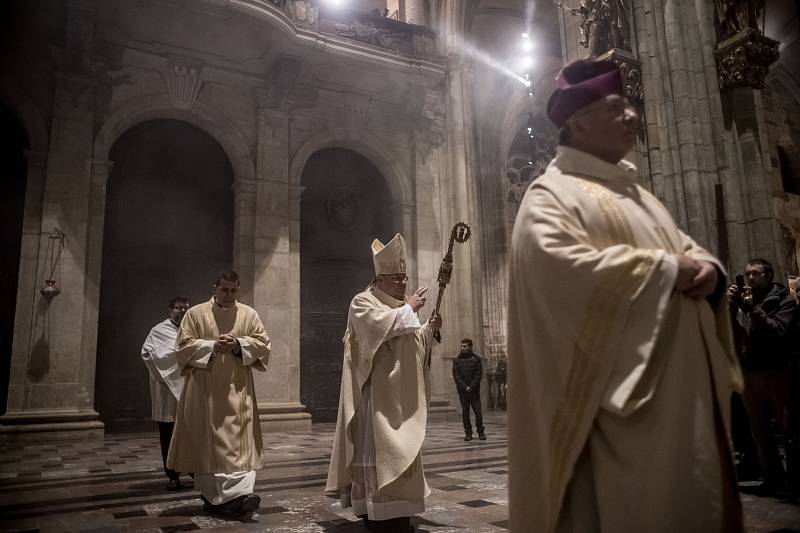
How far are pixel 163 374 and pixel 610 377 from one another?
5.42 m

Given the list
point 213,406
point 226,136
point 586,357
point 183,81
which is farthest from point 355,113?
point 586,357

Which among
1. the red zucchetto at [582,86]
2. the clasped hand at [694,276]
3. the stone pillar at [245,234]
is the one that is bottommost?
the clasped hand at [694,276]

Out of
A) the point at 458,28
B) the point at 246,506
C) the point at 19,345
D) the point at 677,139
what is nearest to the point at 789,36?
the point at 458,28

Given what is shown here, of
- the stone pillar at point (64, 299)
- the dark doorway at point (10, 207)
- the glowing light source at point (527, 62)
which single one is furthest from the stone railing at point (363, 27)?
the dark doorway at point (10, 207)

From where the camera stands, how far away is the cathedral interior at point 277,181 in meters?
7.54

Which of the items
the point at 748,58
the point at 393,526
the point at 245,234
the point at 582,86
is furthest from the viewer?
the point at 245,234

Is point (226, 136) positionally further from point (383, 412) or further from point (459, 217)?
point (383, 412)

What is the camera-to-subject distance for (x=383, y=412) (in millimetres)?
3977

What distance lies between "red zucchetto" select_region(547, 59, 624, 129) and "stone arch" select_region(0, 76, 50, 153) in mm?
10717

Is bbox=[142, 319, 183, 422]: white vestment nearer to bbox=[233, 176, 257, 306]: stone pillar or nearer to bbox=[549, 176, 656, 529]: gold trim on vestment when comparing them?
bbox=[549, 176, 656, 529]: gold trim on vestment

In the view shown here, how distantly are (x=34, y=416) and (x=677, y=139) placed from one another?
10233mm

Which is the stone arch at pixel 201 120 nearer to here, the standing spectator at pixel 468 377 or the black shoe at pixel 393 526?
the standing spectator at pixel 468 377

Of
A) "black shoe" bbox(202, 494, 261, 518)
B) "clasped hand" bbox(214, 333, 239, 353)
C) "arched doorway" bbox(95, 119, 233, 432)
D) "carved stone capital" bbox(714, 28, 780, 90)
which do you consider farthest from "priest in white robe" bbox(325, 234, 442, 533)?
"arched doorway" bbox(95, 119, 233, 432)

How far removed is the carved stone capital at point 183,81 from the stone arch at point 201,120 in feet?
0.43
